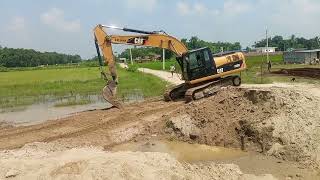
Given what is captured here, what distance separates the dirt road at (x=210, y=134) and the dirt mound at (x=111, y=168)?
26 millimetres

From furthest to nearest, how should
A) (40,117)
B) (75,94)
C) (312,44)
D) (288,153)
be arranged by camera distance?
(312,44) < (75,94) < (40,117) < (288,153)

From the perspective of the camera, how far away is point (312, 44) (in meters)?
149

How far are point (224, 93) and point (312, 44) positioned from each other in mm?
138622

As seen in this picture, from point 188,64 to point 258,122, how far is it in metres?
7.75

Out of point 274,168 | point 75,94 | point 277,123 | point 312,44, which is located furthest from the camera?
point 312,44

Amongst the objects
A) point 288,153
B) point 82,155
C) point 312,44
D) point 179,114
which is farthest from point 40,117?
point 312,44

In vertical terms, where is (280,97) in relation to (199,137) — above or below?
above

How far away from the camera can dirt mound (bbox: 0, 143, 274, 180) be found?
417 inches

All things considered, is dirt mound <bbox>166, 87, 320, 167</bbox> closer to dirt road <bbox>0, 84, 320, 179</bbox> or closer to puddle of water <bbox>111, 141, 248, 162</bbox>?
dirt road <bbox>0, 84, 320, 179</bbox>

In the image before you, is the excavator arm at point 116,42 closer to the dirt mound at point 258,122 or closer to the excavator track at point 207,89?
the excavator track at point 207,89

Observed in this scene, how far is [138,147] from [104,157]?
398cm

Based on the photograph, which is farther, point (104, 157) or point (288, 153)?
point (288, 153)

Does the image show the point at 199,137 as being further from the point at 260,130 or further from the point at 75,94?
the point at 75,94

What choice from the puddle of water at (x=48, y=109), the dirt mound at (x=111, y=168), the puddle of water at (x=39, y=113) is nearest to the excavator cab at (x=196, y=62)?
the puddle of water at (x=48, y=109)
